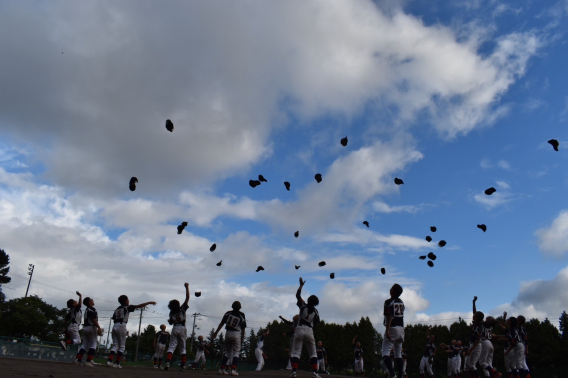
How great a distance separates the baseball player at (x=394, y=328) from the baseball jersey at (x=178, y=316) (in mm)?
7219

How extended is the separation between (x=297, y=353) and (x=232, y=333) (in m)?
2.32

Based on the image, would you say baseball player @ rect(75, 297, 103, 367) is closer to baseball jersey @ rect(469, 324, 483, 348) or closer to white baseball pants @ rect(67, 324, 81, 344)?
white baseball pants @ rect(67, 324, 81, 344)

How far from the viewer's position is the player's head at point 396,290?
11.0m

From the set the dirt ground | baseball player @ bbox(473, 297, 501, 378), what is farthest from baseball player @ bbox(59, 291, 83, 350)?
baseball player @ bbox(473, 297, 501, 378)

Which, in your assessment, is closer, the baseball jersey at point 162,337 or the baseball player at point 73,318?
the baseball player at point 73,318

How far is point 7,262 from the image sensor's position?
79.6 meters

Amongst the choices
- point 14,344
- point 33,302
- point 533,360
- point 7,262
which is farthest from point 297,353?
point 7,262

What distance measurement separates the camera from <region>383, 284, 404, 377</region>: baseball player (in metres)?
10.8

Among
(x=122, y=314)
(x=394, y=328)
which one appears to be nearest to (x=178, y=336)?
(x=122, y=314)

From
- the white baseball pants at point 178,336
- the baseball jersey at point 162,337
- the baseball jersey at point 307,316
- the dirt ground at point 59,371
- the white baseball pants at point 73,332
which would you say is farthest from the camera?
the baseball jersey at point 162,337

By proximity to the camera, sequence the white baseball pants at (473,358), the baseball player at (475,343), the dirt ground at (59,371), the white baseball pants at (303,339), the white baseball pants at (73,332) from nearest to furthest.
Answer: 1. the dirt ground at (59,371)
2. the white baseball pants at (303,339)
3. the baseball player at (475,343)
4. the white baseball pants at (473,358)
5. the white baseball pants at (73,332)

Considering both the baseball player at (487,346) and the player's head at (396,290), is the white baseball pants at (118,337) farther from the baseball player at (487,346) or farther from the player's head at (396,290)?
the baseball player at (487,346)

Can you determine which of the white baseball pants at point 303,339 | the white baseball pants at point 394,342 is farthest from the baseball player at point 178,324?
the white baseball pants at point 394,342

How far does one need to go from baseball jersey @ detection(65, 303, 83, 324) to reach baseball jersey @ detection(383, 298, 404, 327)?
424 inches
